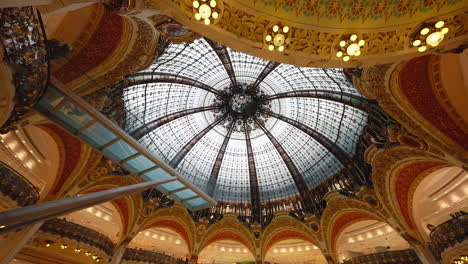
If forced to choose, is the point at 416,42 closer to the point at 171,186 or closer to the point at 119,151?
the point at 119,151

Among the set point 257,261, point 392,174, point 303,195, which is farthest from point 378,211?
point 257,261

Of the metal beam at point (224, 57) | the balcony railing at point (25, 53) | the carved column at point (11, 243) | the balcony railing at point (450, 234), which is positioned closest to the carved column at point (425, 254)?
the balcony railing at point (450, 234)

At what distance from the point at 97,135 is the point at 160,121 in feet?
26.4

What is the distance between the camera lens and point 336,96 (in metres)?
16.9

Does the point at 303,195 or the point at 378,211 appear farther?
the point at 303,195

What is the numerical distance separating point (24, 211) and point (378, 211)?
866 inches

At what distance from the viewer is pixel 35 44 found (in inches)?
246

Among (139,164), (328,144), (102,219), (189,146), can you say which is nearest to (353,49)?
(139,164)

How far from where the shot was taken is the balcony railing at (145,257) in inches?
750

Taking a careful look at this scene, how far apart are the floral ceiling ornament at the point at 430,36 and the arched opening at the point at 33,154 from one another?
2063 cm

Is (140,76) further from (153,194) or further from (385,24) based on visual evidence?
(385,24)

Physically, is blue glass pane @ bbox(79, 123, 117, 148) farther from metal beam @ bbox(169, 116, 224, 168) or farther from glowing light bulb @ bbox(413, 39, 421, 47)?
glowing light bulb @ bbox(413, 39, 421, 47)

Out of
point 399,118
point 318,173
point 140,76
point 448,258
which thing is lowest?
point 448,258

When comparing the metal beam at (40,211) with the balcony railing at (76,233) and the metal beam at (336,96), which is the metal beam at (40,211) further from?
the metal beam at (336,96)
